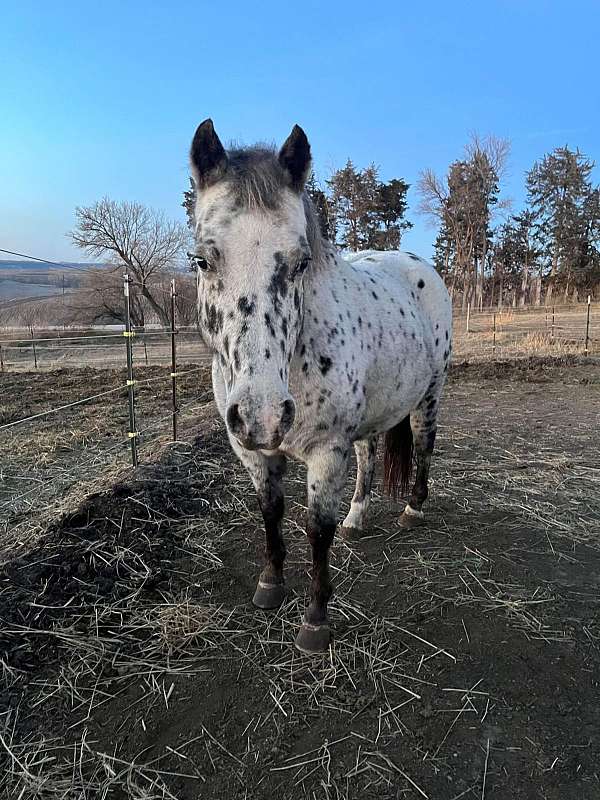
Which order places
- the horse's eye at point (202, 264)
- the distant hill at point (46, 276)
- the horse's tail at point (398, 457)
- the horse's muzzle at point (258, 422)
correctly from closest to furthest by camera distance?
the horse's muzzle at point (258, 422), the horse's eye at point (202, 264), the horse's tail at point (398, 457), the distant hill at point (46, 276)

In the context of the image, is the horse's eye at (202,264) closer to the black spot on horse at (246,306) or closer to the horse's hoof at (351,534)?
the black spot on horse at (246,306)

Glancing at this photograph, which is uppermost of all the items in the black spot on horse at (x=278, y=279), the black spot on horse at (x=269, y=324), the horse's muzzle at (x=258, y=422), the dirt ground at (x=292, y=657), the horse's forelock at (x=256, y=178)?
the horse's forelock at (x=256, y=178)

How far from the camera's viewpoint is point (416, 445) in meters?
3.73

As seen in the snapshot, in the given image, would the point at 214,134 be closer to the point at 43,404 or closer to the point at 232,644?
the point at 232,644

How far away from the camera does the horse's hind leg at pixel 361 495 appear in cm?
339

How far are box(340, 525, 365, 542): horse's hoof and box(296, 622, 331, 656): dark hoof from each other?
3.54ft

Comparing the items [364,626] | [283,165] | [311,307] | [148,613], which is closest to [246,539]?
[148,613]

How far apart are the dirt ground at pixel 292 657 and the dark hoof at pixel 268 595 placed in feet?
0.18

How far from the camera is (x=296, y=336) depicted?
1926 millimetres

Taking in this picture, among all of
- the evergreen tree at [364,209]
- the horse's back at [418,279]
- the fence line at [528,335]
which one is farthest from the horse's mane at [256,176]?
the evergreen tree at [364,209]

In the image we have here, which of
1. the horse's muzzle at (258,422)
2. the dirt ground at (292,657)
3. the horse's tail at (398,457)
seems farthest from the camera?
the horse's tail at (398,457)

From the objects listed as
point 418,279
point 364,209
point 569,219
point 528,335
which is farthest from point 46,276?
point 569,219

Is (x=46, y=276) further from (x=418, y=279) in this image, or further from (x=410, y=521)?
(x=410, y=521)

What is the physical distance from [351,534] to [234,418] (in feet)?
6.80
